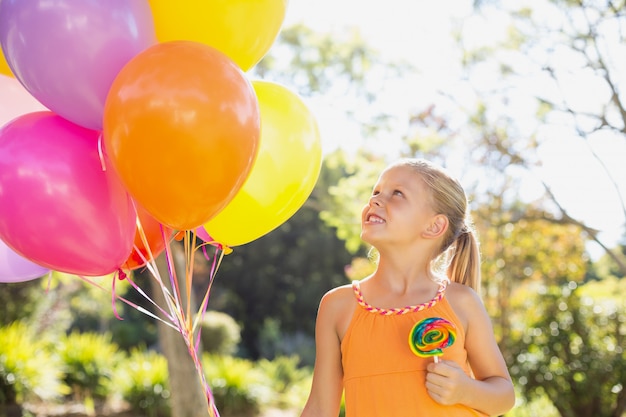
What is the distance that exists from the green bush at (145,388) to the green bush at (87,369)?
34cm

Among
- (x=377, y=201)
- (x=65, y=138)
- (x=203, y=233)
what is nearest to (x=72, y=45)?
(x=65, y=138)

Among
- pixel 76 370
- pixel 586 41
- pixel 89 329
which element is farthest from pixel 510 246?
pixel 89 329

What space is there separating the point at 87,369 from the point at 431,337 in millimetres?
8685

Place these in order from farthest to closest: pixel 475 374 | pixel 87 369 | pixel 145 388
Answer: pixel 87 369
pixel 145 388
pixel 475 374

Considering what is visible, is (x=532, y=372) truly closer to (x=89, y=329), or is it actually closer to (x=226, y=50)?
(x=226, y=50)

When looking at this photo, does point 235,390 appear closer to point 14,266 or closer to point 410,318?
point 14,266

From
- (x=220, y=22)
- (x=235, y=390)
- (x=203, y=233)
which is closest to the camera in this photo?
(x=220, y=22)

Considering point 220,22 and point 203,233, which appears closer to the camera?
point 220,22

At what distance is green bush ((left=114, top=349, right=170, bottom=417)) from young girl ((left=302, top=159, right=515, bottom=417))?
728 centimetres

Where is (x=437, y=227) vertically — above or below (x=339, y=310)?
above

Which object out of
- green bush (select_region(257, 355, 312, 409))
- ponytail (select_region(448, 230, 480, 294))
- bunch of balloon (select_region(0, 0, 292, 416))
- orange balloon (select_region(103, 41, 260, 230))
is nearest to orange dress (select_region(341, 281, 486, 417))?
ponytail (select_region(448, 230, 480, 294))

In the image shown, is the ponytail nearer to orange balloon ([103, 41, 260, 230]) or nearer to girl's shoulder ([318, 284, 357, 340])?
girl's shoulder ([318, 284, 357, 340])

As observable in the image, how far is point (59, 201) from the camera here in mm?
2166

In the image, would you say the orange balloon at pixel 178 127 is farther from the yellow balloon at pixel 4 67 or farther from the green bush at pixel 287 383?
the green bush at pixel 287 383
